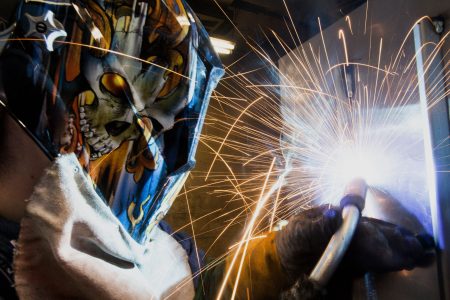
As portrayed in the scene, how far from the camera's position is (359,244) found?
3.03ft

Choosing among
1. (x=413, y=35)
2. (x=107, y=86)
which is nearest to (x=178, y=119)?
(x=107, y=86)

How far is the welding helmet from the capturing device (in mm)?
998

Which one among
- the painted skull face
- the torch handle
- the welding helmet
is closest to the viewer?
the torch handle

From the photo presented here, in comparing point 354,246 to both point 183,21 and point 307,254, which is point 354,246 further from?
point 183,21

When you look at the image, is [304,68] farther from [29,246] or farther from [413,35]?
[29,246]

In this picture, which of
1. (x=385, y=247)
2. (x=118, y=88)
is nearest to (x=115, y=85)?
(x=118, y=88)

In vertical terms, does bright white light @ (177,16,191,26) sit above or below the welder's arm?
above

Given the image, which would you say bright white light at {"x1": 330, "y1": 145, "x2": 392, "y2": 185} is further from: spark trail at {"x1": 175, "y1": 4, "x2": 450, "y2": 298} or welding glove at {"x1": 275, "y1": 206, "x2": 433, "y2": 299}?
welding glove at {"x1": 275, "y1": 206, "x2": 433, "y2": 299}

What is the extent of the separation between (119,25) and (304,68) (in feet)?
2.42

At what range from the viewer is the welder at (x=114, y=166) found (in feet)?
2.87

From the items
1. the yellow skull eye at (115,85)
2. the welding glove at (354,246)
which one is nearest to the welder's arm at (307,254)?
the welding glove at (354,246)

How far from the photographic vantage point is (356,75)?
1140 mm

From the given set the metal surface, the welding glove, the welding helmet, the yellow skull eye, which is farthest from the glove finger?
the yellow skull eye

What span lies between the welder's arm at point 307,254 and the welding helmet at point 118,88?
1.19 feet
